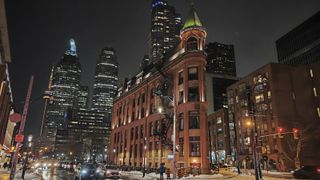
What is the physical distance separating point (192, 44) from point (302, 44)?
4518 inches

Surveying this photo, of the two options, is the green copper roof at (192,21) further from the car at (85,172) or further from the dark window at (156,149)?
the car at (85,172)

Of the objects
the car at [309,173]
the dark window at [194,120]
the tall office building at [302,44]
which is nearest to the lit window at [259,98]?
the dark window at [194,120]

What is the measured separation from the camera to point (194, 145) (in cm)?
4797

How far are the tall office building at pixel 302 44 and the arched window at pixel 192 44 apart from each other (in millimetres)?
105359

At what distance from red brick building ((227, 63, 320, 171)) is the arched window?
1036 inches

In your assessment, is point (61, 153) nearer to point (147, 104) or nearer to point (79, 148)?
point (79, 148)

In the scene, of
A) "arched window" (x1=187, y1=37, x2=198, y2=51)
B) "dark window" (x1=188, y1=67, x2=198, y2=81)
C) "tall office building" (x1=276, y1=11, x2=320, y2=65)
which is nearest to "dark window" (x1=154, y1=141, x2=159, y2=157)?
"dark window" (x1=188, y1=67, x2=198, y2=81)

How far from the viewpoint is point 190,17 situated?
56.1 metres

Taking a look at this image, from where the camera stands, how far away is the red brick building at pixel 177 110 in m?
48.4

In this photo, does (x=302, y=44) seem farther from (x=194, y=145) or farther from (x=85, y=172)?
(x=85, y=172)

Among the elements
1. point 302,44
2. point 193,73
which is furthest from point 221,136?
point 302,44

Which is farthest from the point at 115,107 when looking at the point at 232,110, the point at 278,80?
the point at 278,80

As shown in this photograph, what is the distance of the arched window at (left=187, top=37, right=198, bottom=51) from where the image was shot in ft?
173

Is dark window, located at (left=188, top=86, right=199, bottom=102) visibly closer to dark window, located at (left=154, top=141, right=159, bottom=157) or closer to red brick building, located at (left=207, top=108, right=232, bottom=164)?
dark window, located at (left=154, top=141, right=159, bottom=157)
